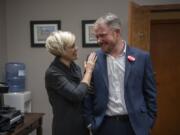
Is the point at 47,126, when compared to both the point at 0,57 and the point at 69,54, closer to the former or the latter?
the point at 0,57

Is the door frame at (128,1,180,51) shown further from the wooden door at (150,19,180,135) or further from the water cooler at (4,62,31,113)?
the water cooler at (4,62,31,113)

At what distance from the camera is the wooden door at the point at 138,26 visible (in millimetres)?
3908

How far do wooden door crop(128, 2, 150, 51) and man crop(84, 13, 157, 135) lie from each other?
1746 mm

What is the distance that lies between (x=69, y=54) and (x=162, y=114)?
10.2 ft

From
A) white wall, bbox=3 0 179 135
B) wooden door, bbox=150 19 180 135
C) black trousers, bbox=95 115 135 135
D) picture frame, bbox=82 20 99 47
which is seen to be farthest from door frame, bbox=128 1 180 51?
black trousers, bbox=95 115 135 135

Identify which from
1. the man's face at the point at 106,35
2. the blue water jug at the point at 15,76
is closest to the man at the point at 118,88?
the man's face at the point at 106,35

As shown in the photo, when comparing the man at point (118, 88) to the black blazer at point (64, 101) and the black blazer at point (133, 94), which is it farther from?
the black blazer at point (64, 101)

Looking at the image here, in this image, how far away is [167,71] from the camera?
16.4ft

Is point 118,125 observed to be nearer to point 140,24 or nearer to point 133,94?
point 133,94

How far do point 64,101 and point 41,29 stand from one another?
2.34 metres

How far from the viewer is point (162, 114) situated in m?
5.05

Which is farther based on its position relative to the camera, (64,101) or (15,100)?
(15,100)

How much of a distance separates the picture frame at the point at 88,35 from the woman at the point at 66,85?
1971mm

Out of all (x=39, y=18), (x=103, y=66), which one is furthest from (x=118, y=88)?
(x=39, y=18)
